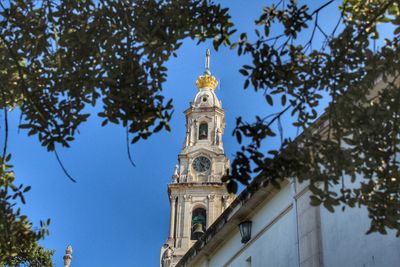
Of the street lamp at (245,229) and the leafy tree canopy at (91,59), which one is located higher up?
the street lamp at (245,229)

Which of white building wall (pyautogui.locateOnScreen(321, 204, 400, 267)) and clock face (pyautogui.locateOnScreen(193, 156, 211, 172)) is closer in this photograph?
white building wall (pyautogui.locateOnScreen(321, 204, 400, 267))

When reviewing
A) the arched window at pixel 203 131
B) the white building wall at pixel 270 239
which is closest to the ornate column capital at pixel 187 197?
the arched window at pixel 203 131

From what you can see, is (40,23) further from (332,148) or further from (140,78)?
(332,148)

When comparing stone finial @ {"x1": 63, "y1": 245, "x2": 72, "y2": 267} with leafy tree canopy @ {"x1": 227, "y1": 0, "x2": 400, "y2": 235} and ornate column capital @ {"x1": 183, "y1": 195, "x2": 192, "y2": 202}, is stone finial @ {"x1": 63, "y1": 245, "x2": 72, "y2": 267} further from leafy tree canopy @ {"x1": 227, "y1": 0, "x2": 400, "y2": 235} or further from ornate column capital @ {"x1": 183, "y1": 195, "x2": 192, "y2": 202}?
leafy tree canopy @ {"x1": 227, "y1": 0, "x2": 400, "y2": 235}

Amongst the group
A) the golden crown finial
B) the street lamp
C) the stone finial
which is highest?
the golden crown finial

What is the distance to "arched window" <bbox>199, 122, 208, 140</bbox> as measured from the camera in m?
61.6

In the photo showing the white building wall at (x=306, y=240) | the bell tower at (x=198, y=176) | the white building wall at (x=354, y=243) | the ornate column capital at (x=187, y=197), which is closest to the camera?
the white building wall at (x=354, y=243)

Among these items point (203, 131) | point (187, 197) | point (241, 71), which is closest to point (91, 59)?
point (241, 71)

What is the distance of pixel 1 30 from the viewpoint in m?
8.36

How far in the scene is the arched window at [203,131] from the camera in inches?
2424

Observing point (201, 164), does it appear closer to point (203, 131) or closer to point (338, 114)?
point (203, 131)

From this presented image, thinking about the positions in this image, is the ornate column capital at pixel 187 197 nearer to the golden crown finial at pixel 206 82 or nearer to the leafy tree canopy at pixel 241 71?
the golden crown finial at pixel 206 82

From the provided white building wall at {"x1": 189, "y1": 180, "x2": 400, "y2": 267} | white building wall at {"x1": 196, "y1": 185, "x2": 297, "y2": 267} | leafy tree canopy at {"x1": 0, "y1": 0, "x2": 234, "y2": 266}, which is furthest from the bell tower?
leafy tree canopy at {"x1": 0, "y1": 0, "x2": 234, "y2": 266}

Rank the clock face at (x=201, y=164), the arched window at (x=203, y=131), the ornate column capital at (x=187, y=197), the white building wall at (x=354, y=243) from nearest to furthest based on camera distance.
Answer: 1. the white building wall at (x=354, y=243)
2. the ornate column capital at (x=187, y=197)
3. the clock face at (x=201, y=164)
4. the arched window at (x=203, y=131)
